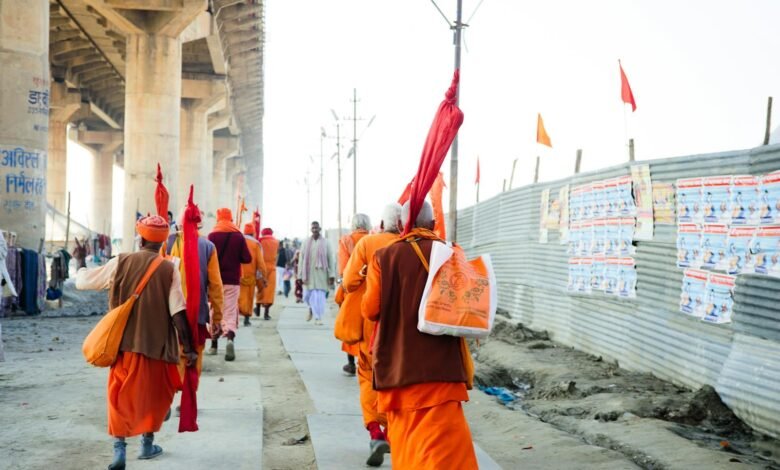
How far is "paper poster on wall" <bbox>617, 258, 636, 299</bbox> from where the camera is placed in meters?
9.59

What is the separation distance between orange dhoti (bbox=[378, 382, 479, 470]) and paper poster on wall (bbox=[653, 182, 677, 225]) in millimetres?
4709

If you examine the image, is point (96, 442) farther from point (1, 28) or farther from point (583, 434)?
point (1, 28)

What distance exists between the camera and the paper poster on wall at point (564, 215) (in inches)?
470

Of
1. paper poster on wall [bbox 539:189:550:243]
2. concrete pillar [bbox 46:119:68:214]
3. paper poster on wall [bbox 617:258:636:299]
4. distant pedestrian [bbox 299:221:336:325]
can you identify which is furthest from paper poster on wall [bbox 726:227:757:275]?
concrete pillar [bbox 46:119:68:214]

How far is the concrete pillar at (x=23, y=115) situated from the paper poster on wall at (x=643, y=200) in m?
12.0

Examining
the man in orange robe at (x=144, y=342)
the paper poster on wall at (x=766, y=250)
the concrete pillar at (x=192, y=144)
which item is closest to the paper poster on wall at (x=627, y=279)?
the paper poster on wall at (x=766, y=250)

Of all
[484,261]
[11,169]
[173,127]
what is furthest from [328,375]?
[173,127]

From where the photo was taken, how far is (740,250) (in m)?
7.28

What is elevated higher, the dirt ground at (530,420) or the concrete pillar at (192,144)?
the concrete pillar at (192,144)

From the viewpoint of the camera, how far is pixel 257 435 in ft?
22.7

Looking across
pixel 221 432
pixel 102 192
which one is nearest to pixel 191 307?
pixel 221 432

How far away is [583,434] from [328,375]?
11.7 ft

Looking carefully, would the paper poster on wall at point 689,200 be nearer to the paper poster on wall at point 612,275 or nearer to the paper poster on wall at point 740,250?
the paper poster on wall at point 740,250

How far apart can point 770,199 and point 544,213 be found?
6334 mm
